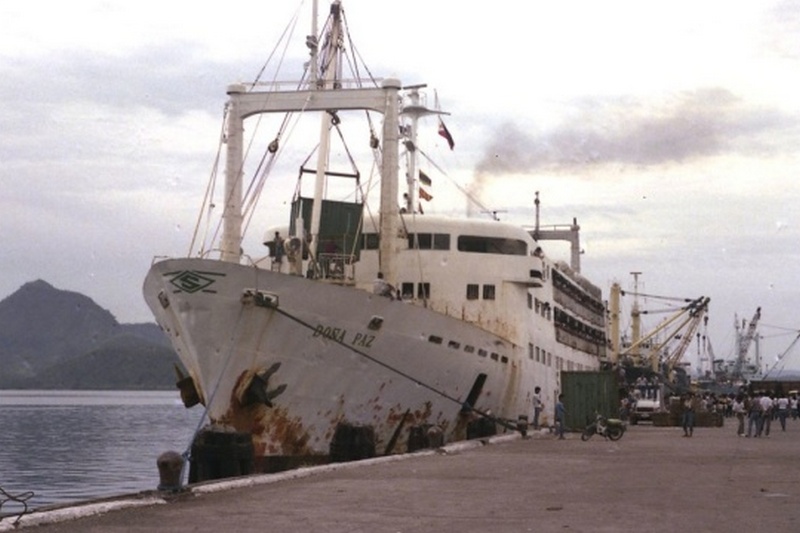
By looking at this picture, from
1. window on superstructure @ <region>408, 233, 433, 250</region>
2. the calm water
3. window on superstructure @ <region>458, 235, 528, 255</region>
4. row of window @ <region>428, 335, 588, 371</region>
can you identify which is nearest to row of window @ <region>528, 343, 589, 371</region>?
row of window @ <region>428, 335, 588, 371</region>

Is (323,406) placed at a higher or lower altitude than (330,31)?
lower

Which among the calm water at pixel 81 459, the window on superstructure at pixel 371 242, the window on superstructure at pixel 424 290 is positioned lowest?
the calm water at pixel 81 459

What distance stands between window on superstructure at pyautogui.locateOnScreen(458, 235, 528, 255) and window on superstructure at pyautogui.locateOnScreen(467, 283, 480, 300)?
51.4 inches

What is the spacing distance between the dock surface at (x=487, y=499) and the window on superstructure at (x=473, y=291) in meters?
12.7

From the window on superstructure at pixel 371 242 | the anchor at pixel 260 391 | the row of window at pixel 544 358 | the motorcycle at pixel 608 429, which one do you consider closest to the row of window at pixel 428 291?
the window on superstructure at pixel 371 242

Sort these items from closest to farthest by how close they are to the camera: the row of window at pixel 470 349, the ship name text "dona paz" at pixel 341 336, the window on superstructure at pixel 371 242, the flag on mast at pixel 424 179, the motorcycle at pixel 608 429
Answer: the ship name text "dona paz" at pixel 341 336
the row of window at pixel 470 349
the motorcycle at pixel 608 429
the window on superstructure at pixel 371 242
the flag on mast at pixel 424 179

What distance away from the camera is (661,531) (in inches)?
463

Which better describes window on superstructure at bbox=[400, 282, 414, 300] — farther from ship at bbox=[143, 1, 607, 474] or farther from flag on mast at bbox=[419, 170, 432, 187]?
flag on mast at bbox=[419, 170, 432, 187]

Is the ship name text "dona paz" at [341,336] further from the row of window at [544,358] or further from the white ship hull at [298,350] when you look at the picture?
the row of window at [544,358]

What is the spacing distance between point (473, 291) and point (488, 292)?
0.58 metres

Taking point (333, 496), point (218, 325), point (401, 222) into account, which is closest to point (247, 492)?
point (333, 496)

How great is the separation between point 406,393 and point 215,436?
410 inches

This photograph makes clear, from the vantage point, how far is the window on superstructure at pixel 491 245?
37062 mm

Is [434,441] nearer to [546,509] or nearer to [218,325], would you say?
[218,325]
